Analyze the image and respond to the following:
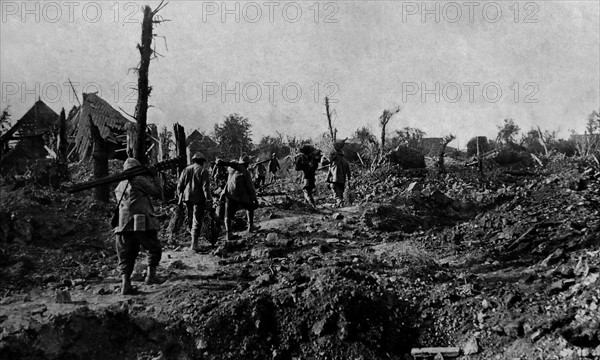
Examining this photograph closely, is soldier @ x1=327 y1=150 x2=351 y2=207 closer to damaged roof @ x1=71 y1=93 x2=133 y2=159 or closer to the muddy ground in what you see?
the muddy ground

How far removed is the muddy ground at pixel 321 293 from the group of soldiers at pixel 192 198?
458 millimetres

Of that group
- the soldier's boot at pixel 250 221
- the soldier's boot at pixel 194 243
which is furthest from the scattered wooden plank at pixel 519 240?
the soldier's boot at pixel 194 243

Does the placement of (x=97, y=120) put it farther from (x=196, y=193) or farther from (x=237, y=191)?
(x=196, y=193)

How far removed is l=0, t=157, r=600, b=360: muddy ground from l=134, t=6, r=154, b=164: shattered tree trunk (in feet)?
6.87

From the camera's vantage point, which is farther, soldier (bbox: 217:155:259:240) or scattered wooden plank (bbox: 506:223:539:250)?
soldier (bbox: 217:155:259:240)

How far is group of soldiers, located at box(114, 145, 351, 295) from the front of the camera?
598 centimetres

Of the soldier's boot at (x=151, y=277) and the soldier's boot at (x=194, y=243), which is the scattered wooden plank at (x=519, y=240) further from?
the soldier's boot at (x=151, y=277)

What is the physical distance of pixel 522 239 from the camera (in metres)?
7.18

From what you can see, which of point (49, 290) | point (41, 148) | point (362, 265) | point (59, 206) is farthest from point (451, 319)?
point (41, 148)

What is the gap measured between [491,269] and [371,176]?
474 inches

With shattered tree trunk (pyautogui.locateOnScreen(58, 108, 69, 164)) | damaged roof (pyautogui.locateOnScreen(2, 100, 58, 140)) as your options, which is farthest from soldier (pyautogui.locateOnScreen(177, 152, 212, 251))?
damaged roof (pyautogui.locateOnScreen(2, 100, 58, 140))

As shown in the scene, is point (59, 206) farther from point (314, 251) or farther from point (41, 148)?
point (41, 148)

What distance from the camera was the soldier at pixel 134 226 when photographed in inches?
234

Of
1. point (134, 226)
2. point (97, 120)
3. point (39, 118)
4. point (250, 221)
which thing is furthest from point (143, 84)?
point (39, 118)
